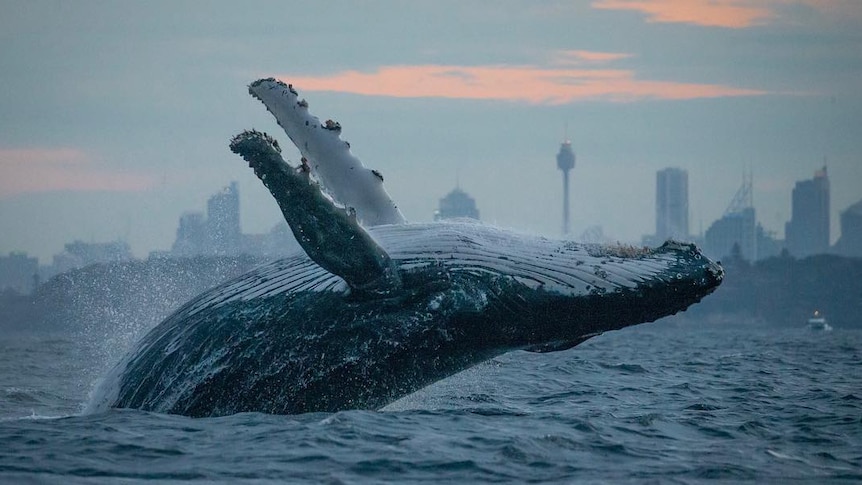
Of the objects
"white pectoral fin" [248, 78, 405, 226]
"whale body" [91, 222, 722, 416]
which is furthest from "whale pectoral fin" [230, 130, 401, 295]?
"white pectoral fin" [248, 78, 405, 226]

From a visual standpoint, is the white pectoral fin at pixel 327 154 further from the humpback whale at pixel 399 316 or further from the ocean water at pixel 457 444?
the ocean water at pixel 457 444

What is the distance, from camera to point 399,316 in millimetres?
8195

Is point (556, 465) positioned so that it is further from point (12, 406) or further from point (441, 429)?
point (12, 406)

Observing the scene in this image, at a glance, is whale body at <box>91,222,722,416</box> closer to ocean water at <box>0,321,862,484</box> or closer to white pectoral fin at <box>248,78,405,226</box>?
ocean water at <box>0,321,862,484</box>

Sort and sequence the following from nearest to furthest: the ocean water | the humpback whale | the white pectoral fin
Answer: the ocean water → the humpback whale → the white pectoral fin

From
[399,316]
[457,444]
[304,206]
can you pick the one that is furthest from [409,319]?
[304,206]

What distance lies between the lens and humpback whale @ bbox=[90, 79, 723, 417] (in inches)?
322

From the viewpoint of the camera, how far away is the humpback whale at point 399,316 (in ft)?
26.8

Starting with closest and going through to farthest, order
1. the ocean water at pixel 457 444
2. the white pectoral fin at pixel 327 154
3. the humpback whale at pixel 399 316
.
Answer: the ocean water at pixel 457 444, the humpback whale at pixel 399 316, the white pectoral fin at pixel 327 154

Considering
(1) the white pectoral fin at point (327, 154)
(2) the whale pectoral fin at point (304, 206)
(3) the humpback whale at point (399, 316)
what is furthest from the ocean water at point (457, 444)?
(1) the white pectoral fin at point (327, 154)

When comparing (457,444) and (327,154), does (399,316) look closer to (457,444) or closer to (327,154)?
(457,444)

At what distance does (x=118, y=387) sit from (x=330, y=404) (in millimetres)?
1541

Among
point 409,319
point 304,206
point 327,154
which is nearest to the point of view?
point 304,206

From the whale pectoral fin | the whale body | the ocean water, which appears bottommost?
the ocean water
